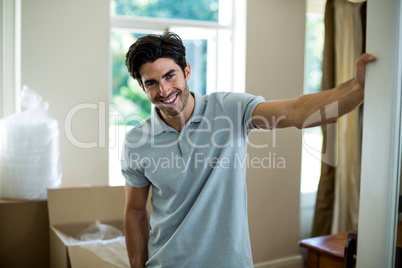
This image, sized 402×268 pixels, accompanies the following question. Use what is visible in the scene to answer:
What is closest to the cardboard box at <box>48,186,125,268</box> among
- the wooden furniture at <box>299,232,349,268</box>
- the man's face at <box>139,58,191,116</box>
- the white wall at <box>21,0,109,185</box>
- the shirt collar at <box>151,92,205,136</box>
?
the white wall at <box>21,0,109,185</box>

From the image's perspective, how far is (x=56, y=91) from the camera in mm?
2389

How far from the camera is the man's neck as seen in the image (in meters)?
1.38

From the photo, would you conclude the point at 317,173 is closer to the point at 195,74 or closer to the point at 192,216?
the point at 195,74

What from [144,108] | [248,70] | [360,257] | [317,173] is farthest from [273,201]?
[360,257]

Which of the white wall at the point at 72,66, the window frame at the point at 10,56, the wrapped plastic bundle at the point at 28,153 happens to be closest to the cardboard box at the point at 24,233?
the wrapped plastic bundle at the point at 28,153

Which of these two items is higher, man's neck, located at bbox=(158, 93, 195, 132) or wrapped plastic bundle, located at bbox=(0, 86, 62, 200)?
man's neck, located at bbox=(158, 93, 195, 132)

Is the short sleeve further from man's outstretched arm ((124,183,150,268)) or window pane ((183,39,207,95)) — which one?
window pane ((183,39,207,95))

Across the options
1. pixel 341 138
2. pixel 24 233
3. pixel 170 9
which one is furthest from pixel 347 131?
pixel 24 233

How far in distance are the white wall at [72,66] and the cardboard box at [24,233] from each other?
404 millimetres

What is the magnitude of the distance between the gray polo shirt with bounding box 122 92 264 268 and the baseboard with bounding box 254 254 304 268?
5.61 feet

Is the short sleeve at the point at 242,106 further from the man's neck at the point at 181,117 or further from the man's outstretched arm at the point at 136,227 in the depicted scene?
the man's outstretched arm at the point at 136,227

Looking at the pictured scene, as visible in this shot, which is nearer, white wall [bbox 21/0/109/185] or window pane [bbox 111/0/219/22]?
white wall [bbox 21/0/109/185]

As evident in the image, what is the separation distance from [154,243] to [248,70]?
1689 mm

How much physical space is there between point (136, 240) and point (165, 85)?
623 millimetres
